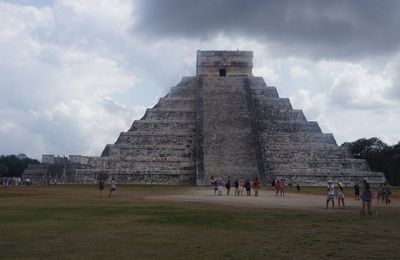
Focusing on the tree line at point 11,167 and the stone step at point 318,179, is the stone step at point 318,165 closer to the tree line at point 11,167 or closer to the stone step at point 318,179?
the stone step at point 318,179

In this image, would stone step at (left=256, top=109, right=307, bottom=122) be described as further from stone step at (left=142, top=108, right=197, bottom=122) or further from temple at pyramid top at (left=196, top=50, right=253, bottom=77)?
temple at pyramid top at (left=196, top=50, right=253, bottom=77)

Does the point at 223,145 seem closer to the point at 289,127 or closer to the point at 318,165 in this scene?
the point at 289,127

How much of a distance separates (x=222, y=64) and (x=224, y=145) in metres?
11.2

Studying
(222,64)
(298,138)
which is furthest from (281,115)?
(222,64)

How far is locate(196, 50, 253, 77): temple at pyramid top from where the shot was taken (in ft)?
143

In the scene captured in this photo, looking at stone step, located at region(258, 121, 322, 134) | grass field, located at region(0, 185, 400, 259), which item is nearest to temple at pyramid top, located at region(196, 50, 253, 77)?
stone step, located at region(258, 121, 322, 134)

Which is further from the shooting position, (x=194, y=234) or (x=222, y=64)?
(x=222, y=64)

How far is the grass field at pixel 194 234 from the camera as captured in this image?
7.49 metres

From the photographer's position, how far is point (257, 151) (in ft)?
110

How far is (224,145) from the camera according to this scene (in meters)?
34.1

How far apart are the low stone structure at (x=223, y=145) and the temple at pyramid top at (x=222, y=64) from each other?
2.28 m

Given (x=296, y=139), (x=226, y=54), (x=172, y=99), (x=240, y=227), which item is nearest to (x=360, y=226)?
(x=240, y=227)

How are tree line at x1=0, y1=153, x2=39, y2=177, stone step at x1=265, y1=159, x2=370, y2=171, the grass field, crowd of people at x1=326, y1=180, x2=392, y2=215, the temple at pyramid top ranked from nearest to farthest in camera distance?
the grass field < crowd of people at x1=326, y1=180, x2=392, y2=215 < stone step at x1=265, y1=159, x2=370, y2=171 < the temple at pyramid top < tree line at x1=0, y1=153, x2=39, y2=177

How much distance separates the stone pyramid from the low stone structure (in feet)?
0.18
